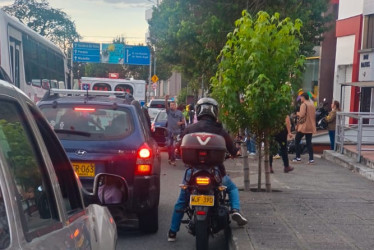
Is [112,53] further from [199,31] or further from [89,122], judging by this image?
[89,122]

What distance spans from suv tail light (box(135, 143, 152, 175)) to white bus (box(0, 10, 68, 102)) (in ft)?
18.5

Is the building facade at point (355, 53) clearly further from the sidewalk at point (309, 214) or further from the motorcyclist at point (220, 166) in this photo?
the motorcyclist at point (220, 166)

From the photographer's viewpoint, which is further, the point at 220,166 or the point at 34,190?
the point at 220,166

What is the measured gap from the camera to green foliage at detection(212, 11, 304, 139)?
935 cm

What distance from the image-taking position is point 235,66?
31.6 feet

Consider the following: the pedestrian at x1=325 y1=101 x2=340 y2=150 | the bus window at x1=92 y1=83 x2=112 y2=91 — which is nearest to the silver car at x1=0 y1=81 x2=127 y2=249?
the pedestrian at x1=325 y1=101 x2=340 y2=150

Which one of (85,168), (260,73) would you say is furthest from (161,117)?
(85,168)

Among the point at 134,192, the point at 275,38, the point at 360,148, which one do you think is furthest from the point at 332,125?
the point at 134,192

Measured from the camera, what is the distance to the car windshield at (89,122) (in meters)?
7.29

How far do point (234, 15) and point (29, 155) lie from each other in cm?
1902

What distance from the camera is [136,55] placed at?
41656 mm

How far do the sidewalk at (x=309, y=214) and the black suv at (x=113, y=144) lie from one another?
3.78 ft

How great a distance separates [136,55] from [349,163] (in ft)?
93.9

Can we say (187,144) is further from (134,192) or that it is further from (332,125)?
(332,125)
